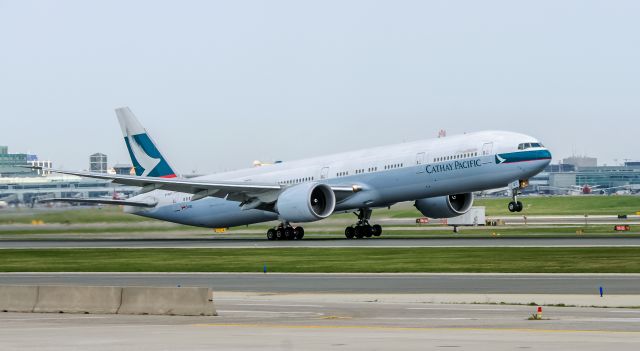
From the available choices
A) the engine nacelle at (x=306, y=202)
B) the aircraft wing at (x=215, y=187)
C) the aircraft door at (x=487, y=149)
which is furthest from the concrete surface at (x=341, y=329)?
the aircraft wing at (x=215, y=187)

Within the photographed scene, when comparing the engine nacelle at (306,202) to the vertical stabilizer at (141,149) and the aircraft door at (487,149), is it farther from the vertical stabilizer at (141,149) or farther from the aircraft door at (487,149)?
the vertical stabilizer at (141,149)

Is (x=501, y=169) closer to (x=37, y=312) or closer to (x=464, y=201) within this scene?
(x=464, y=201)

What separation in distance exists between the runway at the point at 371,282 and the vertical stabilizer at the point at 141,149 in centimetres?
3223

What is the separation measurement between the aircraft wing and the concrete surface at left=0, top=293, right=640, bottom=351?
36570 millimetres

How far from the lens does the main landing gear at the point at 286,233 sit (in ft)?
213

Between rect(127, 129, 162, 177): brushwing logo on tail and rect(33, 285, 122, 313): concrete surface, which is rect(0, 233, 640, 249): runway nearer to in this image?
rect(127, 129, 162, 177): brushwing logo on tail

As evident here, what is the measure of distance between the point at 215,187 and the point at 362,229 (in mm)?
8878

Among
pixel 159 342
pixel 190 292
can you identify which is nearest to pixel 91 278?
pixel 190 292

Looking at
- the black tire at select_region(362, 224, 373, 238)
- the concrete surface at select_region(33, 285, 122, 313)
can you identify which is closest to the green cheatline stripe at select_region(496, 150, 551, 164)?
the black tire at select_region(362, 224, 373, 238)

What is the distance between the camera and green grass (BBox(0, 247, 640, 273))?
3978 centimetres

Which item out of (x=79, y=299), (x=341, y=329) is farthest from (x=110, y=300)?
(x=341, y=329)

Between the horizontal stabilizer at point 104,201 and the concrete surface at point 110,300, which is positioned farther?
the horizontal stabilizer at point 104,201

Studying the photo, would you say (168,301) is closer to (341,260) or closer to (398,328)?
(398,328)

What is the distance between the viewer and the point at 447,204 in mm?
66438
